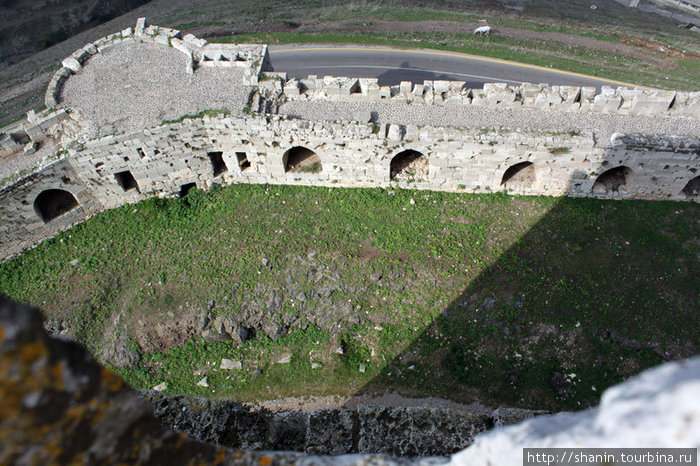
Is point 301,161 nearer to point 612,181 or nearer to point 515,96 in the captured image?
point 515,96

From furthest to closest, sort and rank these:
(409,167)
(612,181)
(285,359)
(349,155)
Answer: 1. (409,167)
2. (612,181)
3. (349,155)
4. (285,359)

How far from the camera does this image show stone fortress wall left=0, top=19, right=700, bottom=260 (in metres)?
16.7

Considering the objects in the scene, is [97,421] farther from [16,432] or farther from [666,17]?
[666,17]

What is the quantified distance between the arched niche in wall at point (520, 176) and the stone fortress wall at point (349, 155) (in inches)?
1.9

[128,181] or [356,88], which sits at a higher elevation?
[356,88]

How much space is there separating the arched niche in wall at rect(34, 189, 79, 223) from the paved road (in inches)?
570

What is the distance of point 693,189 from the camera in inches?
711

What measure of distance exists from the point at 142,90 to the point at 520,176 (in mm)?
17258

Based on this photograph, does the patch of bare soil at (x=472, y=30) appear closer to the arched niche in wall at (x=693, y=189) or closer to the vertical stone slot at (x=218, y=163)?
the arched niche in wall at (x=693, y=189)

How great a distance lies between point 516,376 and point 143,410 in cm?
1317

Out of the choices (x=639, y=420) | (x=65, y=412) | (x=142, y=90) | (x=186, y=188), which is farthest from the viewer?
(x=186, y=188)

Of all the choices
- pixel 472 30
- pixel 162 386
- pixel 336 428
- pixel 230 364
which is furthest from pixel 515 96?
pixel 162 386

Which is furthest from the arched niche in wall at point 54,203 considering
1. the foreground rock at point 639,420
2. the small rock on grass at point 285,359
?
the foreground rock at point 639,420

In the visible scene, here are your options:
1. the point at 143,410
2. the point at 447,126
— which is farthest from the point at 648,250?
the point at 143,410
